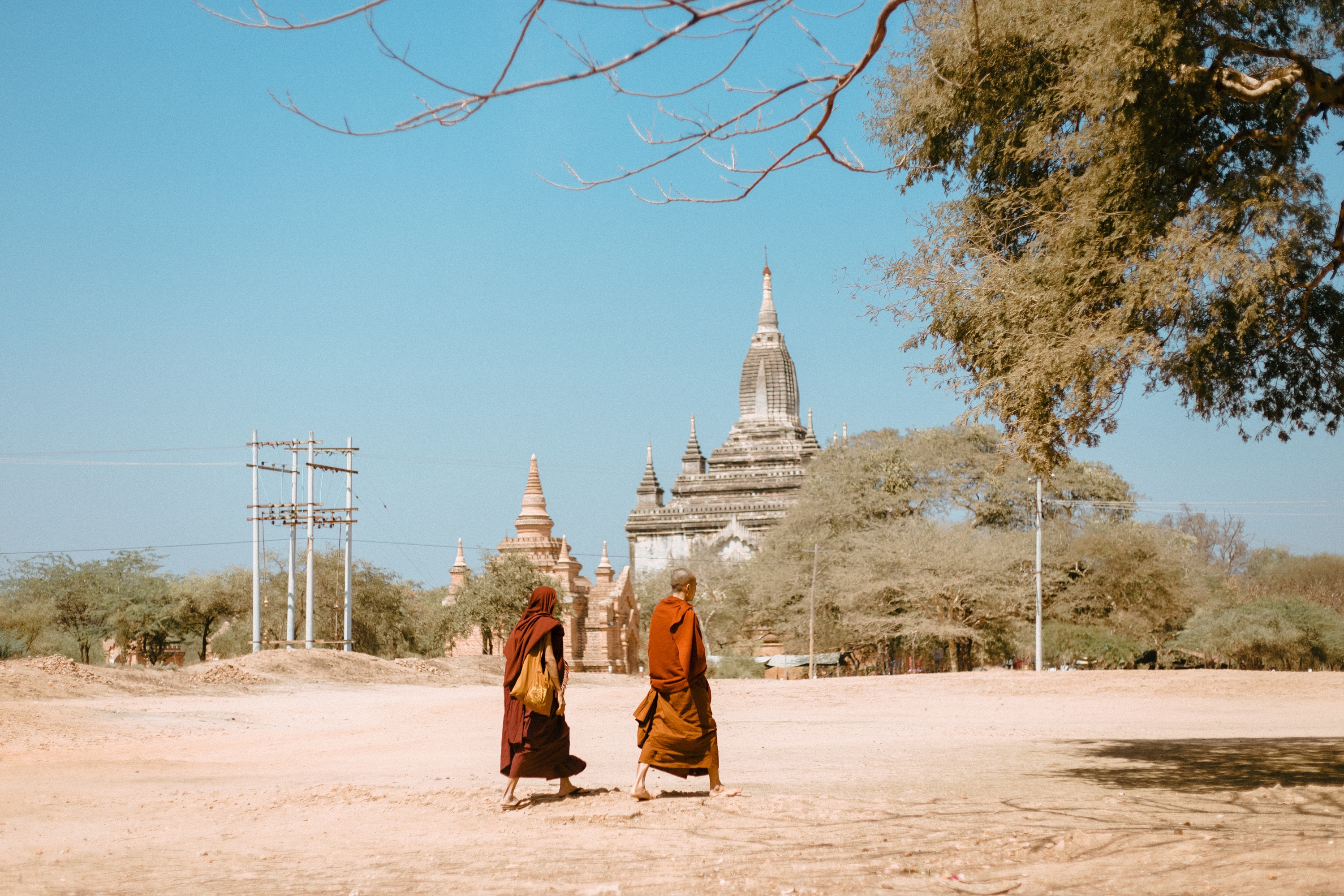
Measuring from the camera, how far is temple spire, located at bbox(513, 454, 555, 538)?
4319 cm

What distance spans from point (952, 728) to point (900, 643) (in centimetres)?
2067

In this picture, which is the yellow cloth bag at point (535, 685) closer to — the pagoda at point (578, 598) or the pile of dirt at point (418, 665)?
the pile of dirt at point (418, 665)

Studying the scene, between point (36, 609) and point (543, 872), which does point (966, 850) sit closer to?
point (543, 872)

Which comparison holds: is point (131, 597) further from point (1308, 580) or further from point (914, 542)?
point (1308, 580)

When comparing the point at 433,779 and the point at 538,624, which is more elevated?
the point at 538,624

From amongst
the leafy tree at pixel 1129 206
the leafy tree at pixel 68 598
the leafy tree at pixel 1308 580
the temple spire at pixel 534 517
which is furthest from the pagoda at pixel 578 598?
the leafy tree at pixel 1129 206

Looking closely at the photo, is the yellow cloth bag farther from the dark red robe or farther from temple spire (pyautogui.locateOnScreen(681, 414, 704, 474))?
temple spire (pyautogui.locateOnScreen(681, 414, 704, 474))

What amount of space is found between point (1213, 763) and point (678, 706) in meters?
6.00

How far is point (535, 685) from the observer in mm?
8195

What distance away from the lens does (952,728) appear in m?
16.6

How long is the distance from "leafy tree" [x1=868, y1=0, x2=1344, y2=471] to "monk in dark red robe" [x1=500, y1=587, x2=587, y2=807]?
4.15 m

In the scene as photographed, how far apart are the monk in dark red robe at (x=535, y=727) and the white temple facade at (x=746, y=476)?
5366 centimetres

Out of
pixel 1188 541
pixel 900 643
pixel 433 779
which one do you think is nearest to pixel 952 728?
pixel 433 779

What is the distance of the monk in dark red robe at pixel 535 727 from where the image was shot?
819 cm
